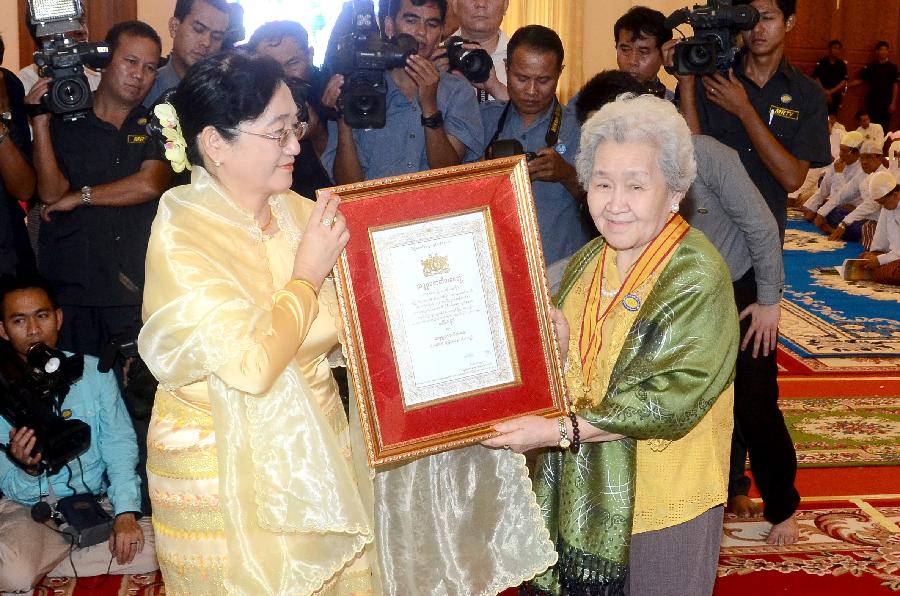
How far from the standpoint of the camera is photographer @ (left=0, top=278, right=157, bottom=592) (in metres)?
3.72

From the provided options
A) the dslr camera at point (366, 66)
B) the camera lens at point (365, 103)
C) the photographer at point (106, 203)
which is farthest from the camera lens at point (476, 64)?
the photographer at point (106, 203)

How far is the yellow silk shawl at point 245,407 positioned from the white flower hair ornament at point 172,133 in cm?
5

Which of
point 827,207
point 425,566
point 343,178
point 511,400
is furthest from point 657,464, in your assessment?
point 827,207

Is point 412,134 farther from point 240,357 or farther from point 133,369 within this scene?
point 240,357

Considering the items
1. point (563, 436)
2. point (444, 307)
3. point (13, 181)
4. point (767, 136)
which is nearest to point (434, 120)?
point (767, 136)

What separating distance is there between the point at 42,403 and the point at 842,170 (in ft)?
30.1

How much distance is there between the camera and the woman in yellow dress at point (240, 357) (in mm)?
2055

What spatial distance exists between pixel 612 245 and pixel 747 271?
1.56 meters

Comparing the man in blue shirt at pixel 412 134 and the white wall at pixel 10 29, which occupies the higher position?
the white wall at pixel 10 29

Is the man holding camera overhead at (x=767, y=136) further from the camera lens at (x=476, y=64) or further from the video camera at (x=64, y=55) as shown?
the video camera at (x=64, y=55)

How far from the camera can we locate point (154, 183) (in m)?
3.96

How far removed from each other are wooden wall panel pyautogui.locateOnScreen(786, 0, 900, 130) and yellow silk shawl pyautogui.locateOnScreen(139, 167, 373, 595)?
14.9 m

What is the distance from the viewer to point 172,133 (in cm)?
221

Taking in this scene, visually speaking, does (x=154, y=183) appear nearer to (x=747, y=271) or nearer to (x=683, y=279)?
(x=747, y=271)
